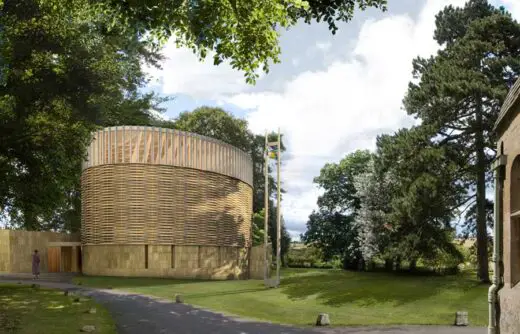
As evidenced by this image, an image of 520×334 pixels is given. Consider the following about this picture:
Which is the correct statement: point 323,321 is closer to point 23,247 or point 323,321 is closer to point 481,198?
point 481,198

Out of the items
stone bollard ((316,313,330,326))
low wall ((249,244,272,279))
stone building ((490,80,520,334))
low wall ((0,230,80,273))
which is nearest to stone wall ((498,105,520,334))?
stone building ((490,80,520,334))

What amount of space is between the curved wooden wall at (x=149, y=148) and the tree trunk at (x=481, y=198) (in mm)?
18447

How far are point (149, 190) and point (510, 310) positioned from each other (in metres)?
27.8

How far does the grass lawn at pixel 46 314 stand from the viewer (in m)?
14.4

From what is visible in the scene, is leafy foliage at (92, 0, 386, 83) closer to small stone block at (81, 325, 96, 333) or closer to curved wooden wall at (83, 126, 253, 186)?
small stone block at (81, 325, 96, 333)

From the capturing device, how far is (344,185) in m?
52.8

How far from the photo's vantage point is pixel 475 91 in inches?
1073

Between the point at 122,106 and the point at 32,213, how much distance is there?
18.9 m

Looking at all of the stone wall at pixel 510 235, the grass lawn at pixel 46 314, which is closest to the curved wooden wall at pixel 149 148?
the grass lawn at pixel 46 314

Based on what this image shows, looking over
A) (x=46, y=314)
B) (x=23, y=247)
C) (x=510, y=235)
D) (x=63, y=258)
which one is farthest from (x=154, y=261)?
(x=510, y=235)

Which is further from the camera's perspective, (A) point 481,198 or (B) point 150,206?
(B) point 150,206

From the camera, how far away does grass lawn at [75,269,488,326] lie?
66.0 feet

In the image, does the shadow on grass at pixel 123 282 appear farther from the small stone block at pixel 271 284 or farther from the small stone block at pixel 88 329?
the small stone block at pixel 88 329

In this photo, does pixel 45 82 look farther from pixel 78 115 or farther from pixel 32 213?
pixel 32 213
